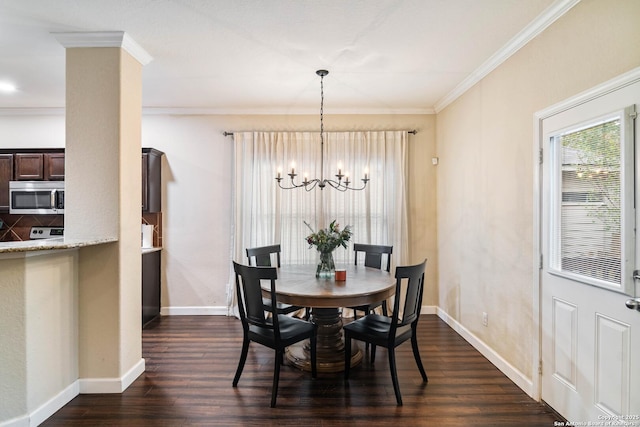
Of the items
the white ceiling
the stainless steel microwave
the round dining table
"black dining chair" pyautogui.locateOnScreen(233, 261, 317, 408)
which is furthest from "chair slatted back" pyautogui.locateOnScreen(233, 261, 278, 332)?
the stainless steel microwave

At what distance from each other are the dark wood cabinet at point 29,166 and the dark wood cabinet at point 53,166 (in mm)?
50

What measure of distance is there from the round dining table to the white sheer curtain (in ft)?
3.15

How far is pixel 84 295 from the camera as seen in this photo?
2.62m

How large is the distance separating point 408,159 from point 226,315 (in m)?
3.21

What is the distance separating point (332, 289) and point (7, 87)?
4.26 meters

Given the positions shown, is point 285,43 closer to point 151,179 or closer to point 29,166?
point 151,179

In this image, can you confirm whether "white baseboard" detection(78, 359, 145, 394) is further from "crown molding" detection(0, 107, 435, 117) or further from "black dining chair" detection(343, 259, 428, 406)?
"crown molding" detection(0, 107, 435, 117)

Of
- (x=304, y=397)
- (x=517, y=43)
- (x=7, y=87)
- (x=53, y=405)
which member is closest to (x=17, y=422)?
(x=53, y=405)

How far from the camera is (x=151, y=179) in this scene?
168 inches

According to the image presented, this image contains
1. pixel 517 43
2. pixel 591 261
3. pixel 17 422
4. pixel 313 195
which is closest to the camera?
pixel 591 261

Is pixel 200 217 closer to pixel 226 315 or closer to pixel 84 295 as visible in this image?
pixel 226 315

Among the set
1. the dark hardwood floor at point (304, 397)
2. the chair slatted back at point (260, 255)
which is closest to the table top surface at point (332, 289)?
the chair slatted back at point (260, 255)

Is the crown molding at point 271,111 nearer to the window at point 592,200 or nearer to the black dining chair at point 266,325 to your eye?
the window at point 592,200

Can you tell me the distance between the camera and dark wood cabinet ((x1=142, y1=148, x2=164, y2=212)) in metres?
4.18
